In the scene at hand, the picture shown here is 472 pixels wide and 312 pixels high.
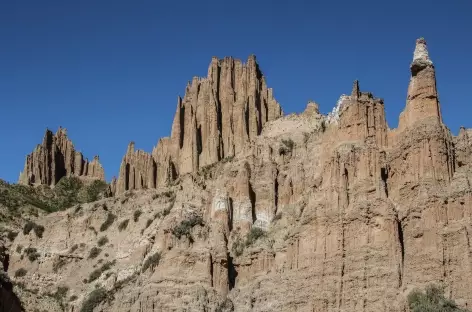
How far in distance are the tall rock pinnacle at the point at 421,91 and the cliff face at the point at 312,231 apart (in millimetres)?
110

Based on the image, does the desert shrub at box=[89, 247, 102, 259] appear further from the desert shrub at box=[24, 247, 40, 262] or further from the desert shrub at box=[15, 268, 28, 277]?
the desert shrub at box=[15, 268, 28, 277]

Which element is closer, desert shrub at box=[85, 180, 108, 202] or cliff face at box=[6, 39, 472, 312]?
cliff face at box=[6, 39, 472, 312]

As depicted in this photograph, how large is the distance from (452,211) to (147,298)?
1075 inches

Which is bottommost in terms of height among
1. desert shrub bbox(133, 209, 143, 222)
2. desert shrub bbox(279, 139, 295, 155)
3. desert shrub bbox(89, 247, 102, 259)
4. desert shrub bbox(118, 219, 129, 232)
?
desert shrub bbox(89, 247, 102, 259)

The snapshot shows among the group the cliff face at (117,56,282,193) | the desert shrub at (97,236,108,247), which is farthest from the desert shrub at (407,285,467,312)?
the cliff face at (117,56,282,193)

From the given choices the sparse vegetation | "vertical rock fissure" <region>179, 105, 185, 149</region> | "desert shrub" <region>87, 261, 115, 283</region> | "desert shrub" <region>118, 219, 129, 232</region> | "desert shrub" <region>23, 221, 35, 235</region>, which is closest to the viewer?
the sparse vegetation

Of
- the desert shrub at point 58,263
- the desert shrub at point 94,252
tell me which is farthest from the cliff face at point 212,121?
the desert shrub at point 58,263

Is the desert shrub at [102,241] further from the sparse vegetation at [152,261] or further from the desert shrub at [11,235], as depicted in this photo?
the sparse vegetation at [152,261]

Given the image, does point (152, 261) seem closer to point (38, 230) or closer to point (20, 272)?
point (20, 272)

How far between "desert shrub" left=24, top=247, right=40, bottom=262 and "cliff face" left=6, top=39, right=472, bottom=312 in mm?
740

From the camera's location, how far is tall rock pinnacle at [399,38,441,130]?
65.1 m

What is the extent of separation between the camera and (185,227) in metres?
75.4

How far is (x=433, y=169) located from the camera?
201 ft

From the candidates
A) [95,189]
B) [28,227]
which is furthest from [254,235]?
[95,189]
